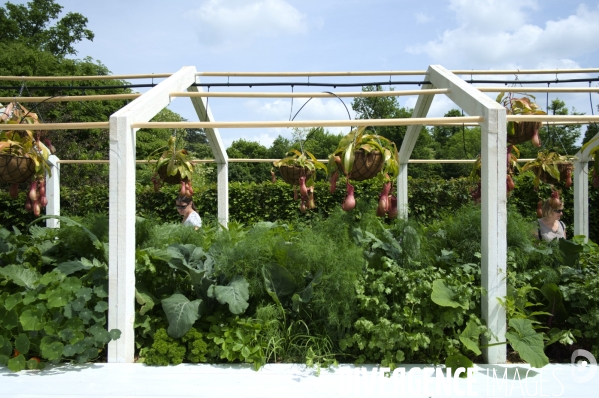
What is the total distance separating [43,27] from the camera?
25641 mm

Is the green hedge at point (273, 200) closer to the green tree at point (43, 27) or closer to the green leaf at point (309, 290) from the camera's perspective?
the green leaf at point (309, 290)

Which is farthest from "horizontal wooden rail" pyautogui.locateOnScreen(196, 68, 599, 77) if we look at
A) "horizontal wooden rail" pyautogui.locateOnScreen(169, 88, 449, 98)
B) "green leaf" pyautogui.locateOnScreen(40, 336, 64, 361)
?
"green leaf" pyautogui.locateOnScreen(40, 336, 64, 361)

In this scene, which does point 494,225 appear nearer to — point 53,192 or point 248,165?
point 53,192

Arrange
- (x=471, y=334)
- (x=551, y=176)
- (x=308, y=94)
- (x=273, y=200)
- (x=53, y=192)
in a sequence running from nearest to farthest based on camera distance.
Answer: (x=471, y=334) < (x=308, y=94) < (x=551, y=176) < (x=53, y=192) < (x=273, y=200)

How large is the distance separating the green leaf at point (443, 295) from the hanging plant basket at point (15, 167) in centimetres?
407

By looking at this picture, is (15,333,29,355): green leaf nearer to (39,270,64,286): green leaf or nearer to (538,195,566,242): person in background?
(39,270,64,286): green leaf

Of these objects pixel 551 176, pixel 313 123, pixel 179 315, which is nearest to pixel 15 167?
pixel 179 315

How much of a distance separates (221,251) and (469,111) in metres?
2.42

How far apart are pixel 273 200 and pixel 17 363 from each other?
7654 mm

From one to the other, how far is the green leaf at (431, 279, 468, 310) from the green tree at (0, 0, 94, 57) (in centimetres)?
2639

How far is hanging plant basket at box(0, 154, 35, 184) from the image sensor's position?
435cm

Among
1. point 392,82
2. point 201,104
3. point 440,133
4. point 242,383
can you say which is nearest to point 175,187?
point 201,104

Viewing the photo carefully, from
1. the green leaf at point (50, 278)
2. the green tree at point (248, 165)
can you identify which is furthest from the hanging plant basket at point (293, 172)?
the green tree at point (248, 165)

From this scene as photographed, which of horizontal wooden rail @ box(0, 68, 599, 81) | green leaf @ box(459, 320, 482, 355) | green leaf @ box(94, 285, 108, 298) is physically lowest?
green leaf @ box(459, 320, 482, 355)
